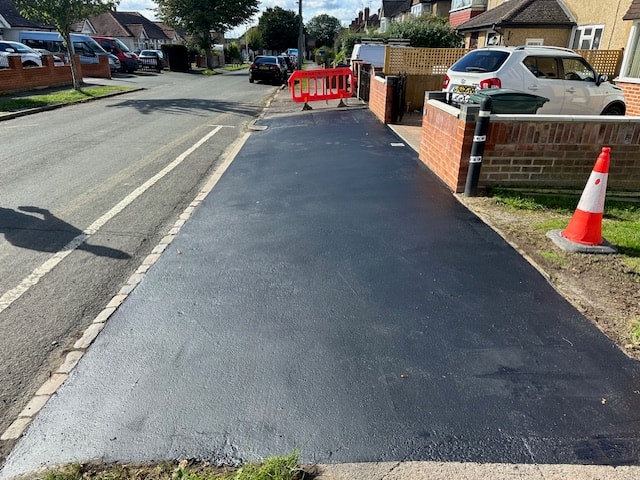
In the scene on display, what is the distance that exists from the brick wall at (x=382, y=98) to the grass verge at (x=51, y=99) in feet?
36.1

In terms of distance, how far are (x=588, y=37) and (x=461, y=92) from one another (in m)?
9.29

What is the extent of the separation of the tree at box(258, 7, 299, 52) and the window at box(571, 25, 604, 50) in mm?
72180

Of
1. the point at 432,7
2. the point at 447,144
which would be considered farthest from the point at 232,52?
the point at 447,144

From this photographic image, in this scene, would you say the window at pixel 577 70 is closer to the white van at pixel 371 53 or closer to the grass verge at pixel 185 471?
the grass verge at pixel 185 471

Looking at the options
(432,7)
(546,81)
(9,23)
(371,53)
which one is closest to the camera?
(546,81)

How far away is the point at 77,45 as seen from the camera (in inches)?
1168

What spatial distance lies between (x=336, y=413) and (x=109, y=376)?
4.64 ft

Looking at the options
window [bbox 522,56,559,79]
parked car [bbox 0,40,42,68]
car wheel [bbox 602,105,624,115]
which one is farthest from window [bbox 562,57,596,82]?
parked car [bbox 0,40,42,68]

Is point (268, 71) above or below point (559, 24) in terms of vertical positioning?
below

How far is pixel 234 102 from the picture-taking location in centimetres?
1766

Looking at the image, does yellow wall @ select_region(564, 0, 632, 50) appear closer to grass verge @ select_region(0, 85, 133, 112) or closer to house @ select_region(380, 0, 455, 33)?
grass verge @ select_region(0, 85, 133, 112)

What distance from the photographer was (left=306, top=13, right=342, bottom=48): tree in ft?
322

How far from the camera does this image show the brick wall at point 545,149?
18.6ft

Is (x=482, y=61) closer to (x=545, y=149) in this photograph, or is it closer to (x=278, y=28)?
(x=545, y=149)
